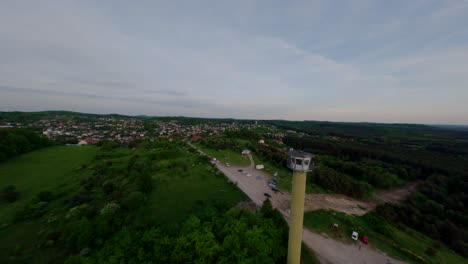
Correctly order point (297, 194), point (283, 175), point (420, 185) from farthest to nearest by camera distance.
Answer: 1. point (420, 185)
2. point (283, 175)
3. point (297, 194)

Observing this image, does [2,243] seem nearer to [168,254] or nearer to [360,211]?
[168,254]

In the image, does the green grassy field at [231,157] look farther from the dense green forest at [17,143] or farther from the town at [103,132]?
the dense green forest at [17,143]

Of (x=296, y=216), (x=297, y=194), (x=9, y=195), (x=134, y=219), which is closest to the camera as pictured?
(x=297, y=194)

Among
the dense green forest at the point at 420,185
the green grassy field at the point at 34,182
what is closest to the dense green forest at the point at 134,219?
the green grassy field at the point at 34,182

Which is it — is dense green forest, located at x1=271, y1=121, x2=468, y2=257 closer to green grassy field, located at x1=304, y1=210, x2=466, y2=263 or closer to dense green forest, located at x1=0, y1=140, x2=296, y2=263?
green grassy field, located at x1=304, y1=210, x2=466, y2=263

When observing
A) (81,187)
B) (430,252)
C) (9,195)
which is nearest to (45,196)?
(81,187)

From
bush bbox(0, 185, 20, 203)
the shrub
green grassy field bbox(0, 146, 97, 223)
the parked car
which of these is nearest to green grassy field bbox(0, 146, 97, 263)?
green grassy field bbox(0, 146, 97, 223)

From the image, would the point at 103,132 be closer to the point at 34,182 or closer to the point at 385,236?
the point at 34,182

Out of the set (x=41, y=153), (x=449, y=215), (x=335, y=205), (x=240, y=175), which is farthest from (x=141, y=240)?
(x=41, y=153)
